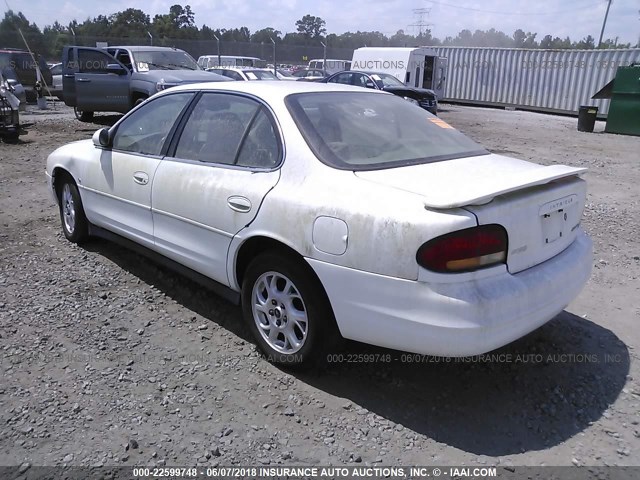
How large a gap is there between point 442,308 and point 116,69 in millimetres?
12757

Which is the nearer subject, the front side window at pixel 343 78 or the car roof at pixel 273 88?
the car roof at pixel 273 88

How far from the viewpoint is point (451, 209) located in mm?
2516

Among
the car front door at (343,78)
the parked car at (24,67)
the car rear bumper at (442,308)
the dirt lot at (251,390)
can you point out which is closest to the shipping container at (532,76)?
the car front door at (343,78)

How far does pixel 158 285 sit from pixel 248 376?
1.61m

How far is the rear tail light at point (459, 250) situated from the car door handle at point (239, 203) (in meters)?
1.16

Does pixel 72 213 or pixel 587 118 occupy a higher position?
pixel 587 118

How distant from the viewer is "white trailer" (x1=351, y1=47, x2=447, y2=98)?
24375 mm

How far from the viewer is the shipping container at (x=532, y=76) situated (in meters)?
21.6

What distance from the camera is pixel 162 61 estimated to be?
44.2 feet

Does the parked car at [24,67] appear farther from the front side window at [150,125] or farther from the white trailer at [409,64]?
the front side window at [150,125]

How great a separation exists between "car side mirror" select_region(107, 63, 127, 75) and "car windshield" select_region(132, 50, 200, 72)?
1.23 feet

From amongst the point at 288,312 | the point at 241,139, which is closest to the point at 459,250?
the point at 288,312

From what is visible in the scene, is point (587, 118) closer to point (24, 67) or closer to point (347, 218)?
point (347, 218)

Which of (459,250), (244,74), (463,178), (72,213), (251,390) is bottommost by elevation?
(251,390)
